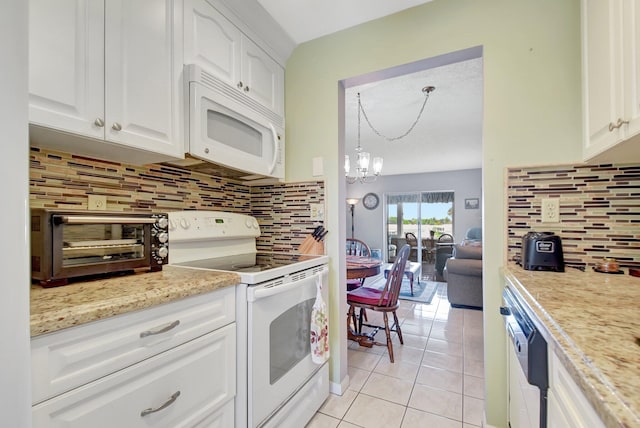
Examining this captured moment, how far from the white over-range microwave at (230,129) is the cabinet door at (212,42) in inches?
3.3

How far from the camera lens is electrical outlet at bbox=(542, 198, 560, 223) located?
4.46 feet

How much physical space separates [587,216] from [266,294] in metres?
1.53

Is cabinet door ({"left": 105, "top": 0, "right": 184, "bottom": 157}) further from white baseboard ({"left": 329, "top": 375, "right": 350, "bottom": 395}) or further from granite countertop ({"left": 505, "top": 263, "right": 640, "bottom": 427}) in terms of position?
white baseboard ({"left": 329, "top": 375, "right": 350, "bottom": 395})

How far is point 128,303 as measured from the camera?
0.80 meters

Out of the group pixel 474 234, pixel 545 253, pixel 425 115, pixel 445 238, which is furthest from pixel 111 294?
pixel 445 238

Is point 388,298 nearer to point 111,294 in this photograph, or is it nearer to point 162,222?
point 162,222

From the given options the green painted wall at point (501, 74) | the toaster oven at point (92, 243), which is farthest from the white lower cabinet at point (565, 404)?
the toaster oven at point (92, 243)

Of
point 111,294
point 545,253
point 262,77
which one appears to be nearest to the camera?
point 111,294

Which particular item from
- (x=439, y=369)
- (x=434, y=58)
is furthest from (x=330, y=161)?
(x=439, y=369)

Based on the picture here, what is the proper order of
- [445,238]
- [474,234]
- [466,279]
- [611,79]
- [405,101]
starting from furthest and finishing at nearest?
[445,238] → [474,234] → [466,279] → [405,101] → [611,79]

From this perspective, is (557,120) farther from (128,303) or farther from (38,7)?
(38,7)

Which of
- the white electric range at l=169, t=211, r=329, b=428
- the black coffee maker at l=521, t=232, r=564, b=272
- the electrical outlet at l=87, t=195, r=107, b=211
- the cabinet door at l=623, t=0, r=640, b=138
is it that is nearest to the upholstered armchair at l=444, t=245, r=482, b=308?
the black coffee maker at l=521, t=232, r=564, b=272

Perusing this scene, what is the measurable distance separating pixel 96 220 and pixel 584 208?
2115mm

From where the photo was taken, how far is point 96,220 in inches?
41.9
